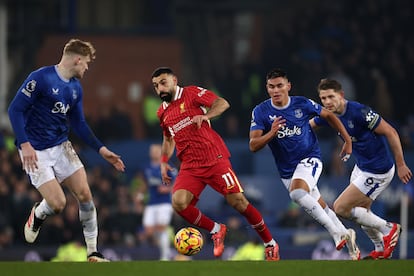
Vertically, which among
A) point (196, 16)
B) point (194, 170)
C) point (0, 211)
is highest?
point (196, 16)

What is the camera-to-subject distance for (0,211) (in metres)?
20.4

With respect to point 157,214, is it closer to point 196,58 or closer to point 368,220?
point 368,220

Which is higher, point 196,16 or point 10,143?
point 196,16

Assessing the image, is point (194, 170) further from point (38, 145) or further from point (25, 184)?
point (25, 184)

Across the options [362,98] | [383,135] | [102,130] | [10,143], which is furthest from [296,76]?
[383,135]

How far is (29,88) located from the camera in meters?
11.7

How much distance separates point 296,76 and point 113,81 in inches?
199

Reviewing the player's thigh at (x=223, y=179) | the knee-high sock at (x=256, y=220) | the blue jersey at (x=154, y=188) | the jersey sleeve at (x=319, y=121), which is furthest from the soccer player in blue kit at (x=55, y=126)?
the blue jersey at (x=154, y=188)

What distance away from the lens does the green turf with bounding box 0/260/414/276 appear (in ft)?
33.8

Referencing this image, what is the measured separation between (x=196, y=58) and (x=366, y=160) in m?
15.7

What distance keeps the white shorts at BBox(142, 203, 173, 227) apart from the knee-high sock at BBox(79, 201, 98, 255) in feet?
24.3

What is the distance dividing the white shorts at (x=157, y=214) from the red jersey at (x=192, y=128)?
732 cm

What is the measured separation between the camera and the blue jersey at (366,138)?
12.7m

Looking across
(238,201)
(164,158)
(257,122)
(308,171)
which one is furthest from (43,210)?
(308,171)
